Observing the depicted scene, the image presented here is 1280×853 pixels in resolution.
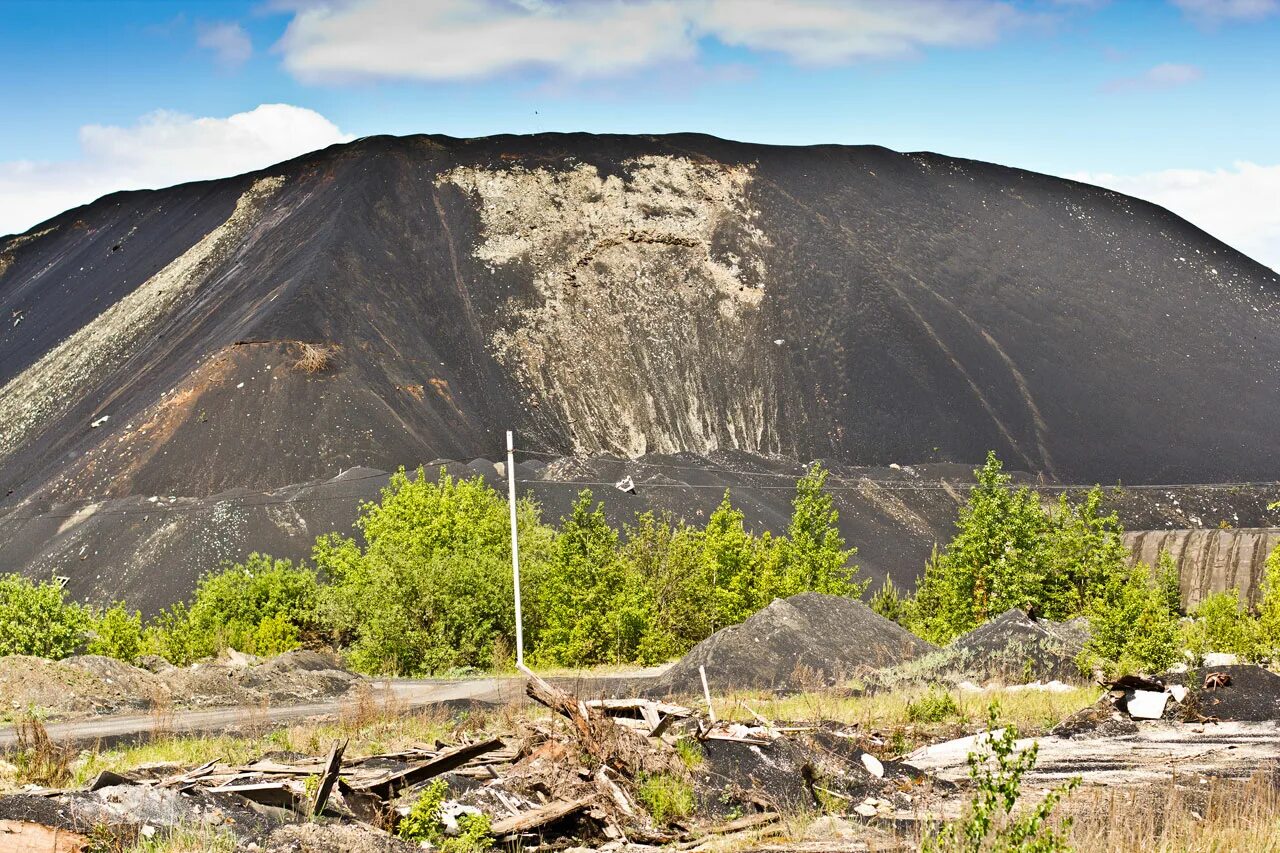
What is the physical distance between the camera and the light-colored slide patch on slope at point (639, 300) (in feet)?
207

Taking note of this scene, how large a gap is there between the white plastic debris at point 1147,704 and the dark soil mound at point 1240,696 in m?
0.40

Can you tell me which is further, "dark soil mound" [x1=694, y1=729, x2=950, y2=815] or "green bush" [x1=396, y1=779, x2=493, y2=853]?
"dark soil mound" [x1=694, y1=729, x2=950, y2=815]

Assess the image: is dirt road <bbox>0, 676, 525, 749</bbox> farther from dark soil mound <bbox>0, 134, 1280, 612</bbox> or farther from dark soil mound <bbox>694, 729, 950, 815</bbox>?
dark soil mound <bbox>0, 134, 1280, 612</bbox>

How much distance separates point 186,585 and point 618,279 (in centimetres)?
3413

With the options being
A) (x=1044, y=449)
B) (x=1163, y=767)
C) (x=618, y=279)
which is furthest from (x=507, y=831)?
(x=618, y=279)

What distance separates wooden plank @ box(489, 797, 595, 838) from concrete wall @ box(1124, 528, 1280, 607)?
30.5 m

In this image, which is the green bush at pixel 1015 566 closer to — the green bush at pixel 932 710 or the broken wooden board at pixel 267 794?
the green bush at pixel 932 710

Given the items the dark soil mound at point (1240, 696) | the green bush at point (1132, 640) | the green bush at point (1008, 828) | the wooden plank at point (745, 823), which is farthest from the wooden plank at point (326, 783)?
the green bush at point (1132, 640)

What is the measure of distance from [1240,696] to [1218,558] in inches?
959

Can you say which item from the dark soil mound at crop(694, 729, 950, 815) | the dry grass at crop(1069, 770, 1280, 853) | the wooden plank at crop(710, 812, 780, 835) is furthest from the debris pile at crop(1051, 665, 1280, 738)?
the wooden plank at crop(710, 812, 780, 835)

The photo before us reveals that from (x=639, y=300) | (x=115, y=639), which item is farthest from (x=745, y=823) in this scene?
(x=639, y=300)

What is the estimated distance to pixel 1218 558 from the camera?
39.7 metres

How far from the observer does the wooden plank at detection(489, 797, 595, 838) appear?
1074 centimetres

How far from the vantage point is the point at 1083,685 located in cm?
2105
